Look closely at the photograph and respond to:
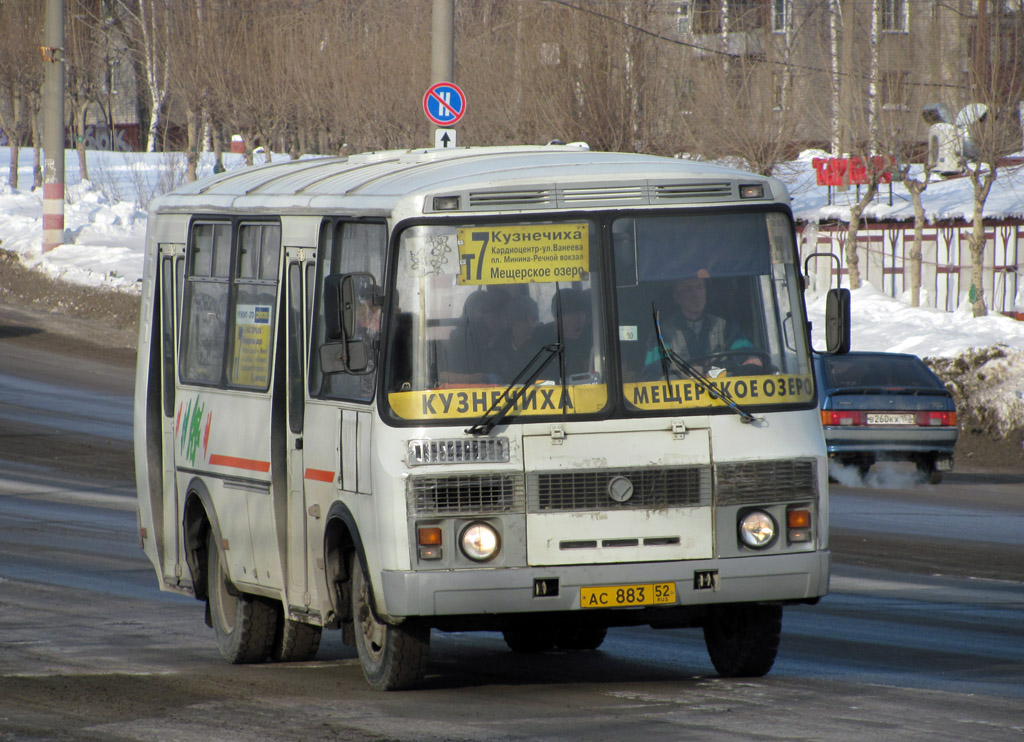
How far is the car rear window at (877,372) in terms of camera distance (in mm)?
18062

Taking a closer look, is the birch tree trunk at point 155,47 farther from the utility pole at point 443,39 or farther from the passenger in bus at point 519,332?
the passenger in bus at point 519,332

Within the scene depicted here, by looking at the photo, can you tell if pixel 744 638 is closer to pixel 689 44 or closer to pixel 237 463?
pixel 237 463

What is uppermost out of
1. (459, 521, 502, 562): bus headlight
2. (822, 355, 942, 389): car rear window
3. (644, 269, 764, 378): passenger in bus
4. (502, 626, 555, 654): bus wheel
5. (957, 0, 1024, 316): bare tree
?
(957, 0, 1024, 316): bare tree

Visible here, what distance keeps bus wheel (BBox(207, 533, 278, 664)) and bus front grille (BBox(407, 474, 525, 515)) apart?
2252 millimetres

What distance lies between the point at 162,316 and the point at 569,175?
3.44 metres

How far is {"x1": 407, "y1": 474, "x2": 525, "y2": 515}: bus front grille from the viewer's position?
23.5 feet

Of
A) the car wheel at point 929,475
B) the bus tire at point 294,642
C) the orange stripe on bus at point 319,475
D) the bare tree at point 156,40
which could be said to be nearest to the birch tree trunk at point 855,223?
the car wheel at point 929,475

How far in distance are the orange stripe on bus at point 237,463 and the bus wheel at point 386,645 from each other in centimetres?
96

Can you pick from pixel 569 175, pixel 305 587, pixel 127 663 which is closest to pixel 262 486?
pixel 305 587

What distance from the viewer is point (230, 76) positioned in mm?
46781

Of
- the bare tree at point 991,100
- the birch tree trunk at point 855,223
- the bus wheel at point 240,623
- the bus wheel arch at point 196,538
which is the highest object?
the bare tree at point 991,100

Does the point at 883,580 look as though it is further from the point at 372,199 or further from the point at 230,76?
the point at 230,76

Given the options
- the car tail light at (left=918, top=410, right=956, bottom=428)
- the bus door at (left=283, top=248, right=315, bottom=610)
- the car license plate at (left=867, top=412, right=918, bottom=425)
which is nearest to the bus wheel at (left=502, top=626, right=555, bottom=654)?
the bus door at (left=283, top=248, right=315, bottom=610)

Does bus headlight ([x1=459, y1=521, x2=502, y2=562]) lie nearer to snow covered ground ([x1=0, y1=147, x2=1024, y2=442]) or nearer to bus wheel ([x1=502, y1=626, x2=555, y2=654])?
bus wheel ([x1=502, y1=626, x2=555, y2=654])
